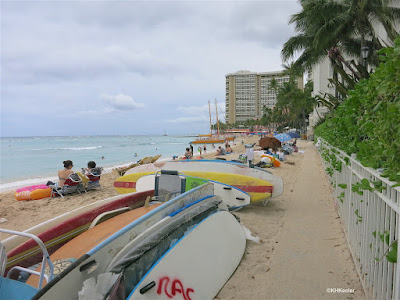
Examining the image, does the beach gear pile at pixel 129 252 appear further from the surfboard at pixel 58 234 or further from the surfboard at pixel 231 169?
the surfboard at pixel 231 169

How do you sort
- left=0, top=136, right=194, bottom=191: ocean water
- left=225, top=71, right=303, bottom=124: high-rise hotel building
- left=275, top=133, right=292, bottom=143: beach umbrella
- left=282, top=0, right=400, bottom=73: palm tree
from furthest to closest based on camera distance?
1. left=225, top=71, right=303, bottom=124: high-rise hotel building
2. left=275, top=133, right=292, bottom=143: beach umbrella
3. left=0, top=136, right=194, bottom=191: ocean water
4. left=282, top=0, right=400, bottom=73: palm tree

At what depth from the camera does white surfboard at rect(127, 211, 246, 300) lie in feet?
8.36

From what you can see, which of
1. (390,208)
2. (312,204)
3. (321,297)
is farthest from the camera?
(312,204)

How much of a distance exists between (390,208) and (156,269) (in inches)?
80.7

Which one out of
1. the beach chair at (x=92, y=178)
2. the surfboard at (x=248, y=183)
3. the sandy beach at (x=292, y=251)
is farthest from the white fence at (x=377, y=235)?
the beach chair at (x=92, y=178)

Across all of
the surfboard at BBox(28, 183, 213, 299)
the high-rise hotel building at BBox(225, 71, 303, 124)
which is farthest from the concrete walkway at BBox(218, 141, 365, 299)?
the high-rise hotel building at BBox(225, 71, 303, 124)

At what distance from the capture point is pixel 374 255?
2.43m

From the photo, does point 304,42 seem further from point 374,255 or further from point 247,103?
point 247,103

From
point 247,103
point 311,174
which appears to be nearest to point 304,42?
point 311,174

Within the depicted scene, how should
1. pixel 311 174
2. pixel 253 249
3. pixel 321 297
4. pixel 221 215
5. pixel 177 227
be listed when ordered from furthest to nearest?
1. pixel 311 174
2. pixel 253 249
3. pixel 221 215
4. pixel 177 227
5. pixel 321 297

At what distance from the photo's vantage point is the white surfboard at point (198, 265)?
8.36 ft

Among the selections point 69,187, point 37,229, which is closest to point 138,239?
point 37,229

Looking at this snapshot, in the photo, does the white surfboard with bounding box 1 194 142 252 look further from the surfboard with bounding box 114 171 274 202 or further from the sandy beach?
the surfboard with bounding box 114 171 274 202

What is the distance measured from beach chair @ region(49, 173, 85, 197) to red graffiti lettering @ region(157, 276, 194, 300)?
26.7 feet
